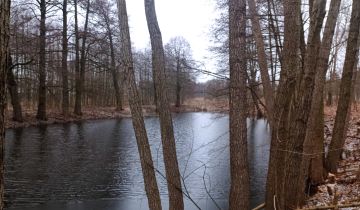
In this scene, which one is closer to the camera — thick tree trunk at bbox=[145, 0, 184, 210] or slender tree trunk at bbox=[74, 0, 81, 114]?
thick tree trunk at bbox=[145, 0, 184, 210]

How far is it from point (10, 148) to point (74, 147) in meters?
2.68

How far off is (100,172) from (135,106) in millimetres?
8051

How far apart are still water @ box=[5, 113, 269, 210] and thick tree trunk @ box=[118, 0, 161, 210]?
0.82ft

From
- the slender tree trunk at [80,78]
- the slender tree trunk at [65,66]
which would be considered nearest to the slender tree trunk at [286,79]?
the slender tree trunk at [65,66]

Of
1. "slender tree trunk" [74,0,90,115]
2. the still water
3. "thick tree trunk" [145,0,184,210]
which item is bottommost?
the still water

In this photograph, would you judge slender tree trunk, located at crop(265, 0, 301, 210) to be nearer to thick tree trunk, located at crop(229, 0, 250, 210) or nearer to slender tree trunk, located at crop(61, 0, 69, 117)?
thick tree trunk, located at crop(229, 0, 250, 210)

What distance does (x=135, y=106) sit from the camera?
5.88 meters

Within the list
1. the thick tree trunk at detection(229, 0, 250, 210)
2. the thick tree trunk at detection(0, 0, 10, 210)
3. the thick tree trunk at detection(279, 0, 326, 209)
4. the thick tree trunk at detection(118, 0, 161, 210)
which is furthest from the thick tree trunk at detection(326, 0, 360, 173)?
the thick tree trunk at detection(0, 0, 10, 210)

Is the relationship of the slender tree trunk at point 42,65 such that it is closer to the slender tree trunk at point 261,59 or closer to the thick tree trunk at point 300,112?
the slender tree trunk at point 261,59

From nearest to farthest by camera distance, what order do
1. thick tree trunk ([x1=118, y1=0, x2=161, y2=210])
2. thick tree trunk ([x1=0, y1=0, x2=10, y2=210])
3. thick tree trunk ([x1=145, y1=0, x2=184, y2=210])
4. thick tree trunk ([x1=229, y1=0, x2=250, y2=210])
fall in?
thick tree trunk ([x1=0, y1=0, x2=10, y2=210]), thick tree trunk ([x1=118, y1=0, x2=161, y2=210]), thick tree trunk ([x1=229, y1=0, x2=250, y2=210]), thick tree trunk ([x1=145, y1=0, x2=184, y2=210])

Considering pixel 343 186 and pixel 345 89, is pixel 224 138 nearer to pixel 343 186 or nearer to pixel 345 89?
pixel 345 89

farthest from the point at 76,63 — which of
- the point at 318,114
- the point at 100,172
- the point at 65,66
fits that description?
the point at 318,114

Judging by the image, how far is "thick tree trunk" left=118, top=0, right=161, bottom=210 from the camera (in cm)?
582

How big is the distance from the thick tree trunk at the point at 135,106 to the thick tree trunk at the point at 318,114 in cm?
362
